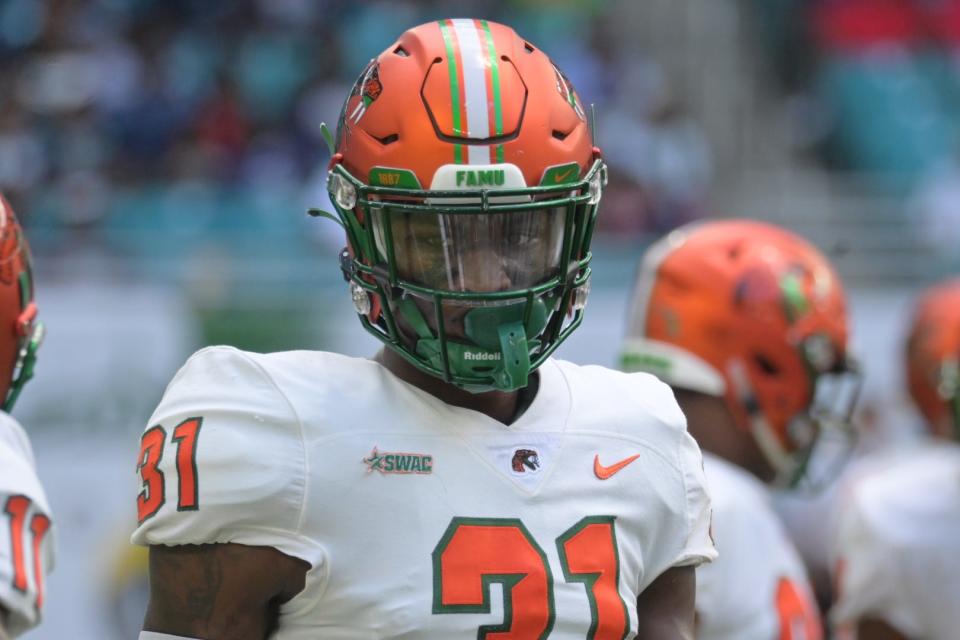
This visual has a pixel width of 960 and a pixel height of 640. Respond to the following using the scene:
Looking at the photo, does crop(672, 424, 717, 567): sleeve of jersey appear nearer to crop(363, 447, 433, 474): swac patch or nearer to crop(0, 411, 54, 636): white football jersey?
crop(363, 447, 433, 474): swac patch

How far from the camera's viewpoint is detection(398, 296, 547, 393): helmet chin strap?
6.50 ft

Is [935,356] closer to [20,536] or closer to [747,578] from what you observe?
[747,578]

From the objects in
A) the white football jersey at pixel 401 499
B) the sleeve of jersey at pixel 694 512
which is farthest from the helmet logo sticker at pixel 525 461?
the sleeve of jersey at pixel 694 512

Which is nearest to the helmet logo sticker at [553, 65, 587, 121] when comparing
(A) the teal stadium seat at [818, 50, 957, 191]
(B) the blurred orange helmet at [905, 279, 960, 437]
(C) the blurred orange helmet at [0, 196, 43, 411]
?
(C) the blurred orange helmet at [0, 196, 43, 411]

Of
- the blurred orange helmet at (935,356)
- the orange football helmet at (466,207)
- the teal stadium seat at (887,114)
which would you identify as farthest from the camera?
the teal stadium seat at (887,114)

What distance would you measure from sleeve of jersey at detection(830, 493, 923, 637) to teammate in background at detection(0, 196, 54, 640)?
73.8 inches

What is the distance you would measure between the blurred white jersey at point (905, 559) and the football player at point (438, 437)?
1.43 metres

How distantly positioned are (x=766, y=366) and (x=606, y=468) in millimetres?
1302

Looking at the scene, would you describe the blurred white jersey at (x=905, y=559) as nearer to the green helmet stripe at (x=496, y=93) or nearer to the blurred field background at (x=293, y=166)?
the green helmet stripe at (x=496, y=93)

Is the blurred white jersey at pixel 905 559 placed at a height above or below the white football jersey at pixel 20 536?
below

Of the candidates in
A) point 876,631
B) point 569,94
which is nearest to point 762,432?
point 876,631

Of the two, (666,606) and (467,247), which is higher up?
(467,247)

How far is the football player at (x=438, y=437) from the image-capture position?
192cm

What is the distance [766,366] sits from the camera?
3.31 meters
